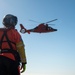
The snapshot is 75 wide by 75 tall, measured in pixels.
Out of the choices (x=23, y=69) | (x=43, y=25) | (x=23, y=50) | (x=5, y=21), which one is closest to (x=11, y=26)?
(x=5, y=21)

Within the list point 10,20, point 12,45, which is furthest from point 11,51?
point 10,20

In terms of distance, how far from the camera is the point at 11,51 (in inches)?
271

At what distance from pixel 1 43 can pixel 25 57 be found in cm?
81

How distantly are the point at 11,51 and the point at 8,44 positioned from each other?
223 mm

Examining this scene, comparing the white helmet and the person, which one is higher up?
the white helmet

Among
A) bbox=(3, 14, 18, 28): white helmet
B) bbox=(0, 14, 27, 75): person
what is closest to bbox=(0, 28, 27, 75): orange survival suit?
bbox=(0, 14, 27, 75): person

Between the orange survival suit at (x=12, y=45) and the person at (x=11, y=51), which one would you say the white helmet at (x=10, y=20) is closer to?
the person at (x=11, y=51)

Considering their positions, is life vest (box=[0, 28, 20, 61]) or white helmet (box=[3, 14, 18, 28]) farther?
white helmet (box=[3, 14, 18, 28])

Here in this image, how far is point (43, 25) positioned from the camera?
2244 inches

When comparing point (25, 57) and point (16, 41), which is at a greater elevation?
point (16, 41)

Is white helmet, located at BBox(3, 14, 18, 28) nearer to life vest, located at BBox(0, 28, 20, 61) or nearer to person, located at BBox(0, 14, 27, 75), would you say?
person, located at BBox(0, 14, 27, 75)

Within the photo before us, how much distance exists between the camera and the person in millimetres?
6781

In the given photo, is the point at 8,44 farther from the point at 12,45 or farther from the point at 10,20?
the point at 10,20

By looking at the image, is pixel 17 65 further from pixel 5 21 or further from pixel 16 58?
pixel 5 21
